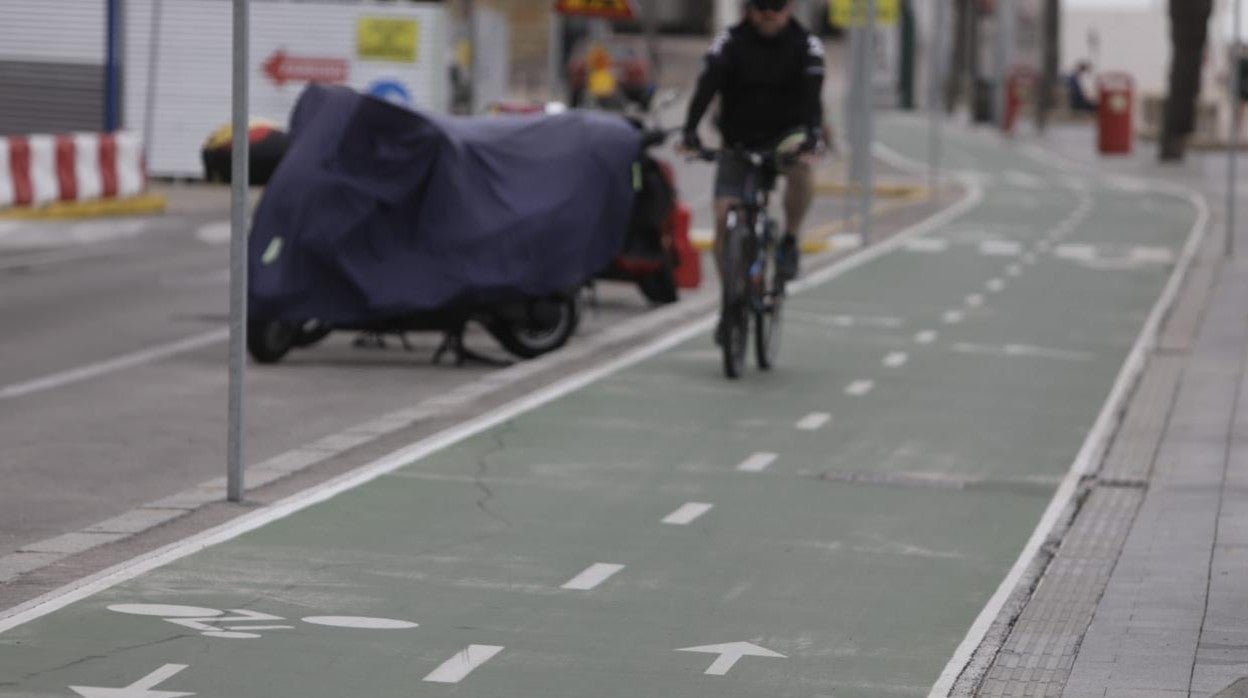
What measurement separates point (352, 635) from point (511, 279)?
7260 millimetres

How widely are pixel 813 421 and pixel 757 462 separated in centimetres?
146

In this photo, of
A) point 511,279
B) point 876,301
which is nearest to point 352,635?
point 511,279

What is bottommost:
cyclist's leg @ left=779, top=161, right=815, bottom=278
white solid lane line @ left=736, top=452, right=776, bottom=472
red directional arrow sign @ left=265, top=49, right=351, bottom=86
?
white solid lane line @ left=736, top=452, right=776, bottom=472

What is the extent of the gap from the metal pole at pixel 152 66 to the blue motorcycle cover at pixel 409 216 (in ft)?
70.8

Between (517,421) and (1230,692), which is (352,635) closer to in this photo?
(1230,692)

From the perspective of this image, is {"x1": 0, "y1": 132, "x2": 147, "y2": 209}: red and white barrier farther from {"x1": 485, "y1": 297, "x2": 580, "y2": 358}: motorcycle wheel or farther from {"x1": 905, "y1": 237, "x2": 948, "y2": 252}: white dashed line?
{"x1": 485, "y1": 297, "x2": 580, "y2": 358}: motorcycle wheel

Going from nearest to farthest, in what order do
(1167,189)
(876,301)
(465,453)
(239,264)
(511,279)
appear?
(239,264) < (465,453) < (511,279) < (876,301) < (1167,189)

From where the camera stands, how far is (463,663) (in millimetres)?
7734

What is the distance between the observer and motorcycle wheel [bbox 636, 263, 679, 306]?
59.1 ft

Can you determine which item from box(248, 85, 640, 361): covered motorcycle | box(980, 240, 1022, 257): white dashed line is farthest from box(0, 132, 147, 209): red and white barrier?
box(248, 85, 640, 361): covered motorcycle

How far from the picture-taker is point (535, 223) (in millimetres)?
15523

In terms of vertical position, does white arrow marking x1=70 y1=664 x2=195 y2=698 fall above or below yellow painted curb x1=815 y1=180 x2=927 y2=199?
above

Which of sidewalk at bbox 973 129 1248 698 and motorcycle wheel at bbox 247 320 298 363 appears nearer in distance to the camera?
sidewalk at bbox 973 129 1248 698

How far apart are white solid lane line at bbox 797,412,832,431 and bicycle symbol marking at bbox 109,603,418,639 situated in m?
5.07
